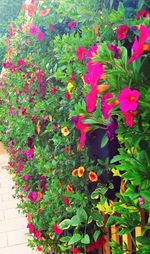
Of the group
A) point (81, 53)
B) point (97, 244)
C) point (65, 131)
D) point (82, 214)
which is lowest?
point (97, 244)

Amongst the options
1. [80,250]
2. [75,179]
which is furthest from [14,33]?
[80,250]

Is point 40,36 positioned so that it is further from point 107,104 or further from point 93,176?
point 107,104

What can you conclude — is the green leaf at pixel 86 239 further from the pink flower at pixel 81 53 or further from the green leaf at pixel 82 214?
the pink flower at pixel 81 53

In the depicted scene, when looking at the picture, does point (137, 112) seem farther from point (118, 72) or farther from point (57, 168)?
point (57, 168)

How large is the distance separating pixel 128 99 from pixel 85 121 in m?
0.33

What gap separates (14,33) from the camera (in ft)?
12.4

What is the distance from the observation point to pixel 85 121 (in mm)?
1137

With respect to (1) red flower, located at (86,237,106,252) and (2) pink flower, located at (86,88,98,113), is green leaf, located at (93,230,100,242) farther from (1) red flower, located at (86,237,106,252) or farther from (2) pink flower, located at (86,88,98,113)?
(2) pink flower, located at (86,88,98,113)

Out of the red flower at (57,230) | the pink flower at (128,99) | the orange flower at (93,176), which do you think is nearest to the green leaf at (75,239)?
the red flower at (57,230)

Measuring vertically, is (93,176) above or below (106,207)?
above

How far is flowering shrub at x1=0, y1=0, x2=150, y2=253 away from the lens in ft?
2.99

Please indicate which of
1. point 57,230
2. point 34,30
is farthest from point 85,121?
point 34,30

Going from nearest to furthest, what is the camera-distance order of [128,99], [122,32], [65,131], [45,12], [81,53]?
[128,99] → [122,32] → [81,53] → [65,131] → [45,12]

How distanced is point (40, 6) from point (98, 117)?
1863 millimetres
